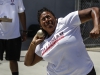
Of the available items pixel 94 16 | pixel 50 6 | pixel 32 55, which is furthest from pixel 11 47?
pixel 50 6

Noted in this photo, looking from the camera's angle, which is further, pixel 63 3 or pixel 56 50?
pixel 63 3

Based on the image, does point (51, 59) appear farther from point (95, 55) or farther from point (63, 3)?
point (63, 3)

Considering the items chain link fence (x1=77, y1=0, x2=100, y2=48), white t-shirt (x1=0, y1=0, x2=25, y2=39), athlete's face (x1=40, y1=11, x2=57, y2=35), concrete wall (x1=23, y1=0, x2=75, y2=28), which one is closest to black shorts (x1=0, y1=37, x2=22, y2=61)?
white t-shirt (x1=0, y1=0, x2=25, y2=39)

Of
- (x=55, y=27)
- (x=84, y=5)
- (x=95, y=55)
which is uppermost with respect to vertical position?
(x=55, y=27)

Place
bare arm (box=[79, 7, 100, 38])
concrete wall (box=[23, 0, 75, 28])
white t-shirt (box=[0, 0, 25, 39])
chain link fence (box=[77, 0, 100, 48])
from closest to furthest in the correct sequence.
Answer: bare arm (box=[79, 7, 100, 38])
white t-shirt (box=[0, 0, 25, 39])
chain link fence (box=[77, 0, 100, 48])
concrete wall (box=[23, 0, 75, 28])

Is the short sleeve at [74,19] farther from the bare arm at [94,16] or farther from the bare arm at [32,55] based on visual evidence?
the bare arm at [32,55]

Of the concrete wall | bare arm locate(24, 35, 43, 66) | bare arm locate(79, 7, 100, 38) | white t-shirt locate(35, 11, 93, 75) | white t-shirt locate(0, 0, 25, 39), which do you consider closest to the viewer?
bare arm locate(79, 7, 100, 38)

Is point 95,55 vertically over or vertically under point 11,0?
under

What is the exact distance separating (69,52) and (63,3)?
296 inches

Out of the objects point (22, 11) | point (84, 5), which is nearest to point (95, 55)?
point (84, 5)

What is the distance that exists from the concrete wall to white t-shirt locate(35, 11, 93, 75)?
7.36 meters

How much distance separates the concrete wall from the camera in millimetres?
10172

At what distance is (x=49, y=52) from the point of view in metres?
2.84

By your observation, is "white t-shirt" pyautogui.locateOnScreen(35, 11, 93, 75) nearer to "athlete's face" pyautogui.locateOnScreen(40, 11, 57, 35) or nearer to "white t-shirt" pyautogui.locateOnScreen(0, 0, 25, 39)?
"athlete's face" pyautogui.locateOnScreen(40, 11, 57, 35)
